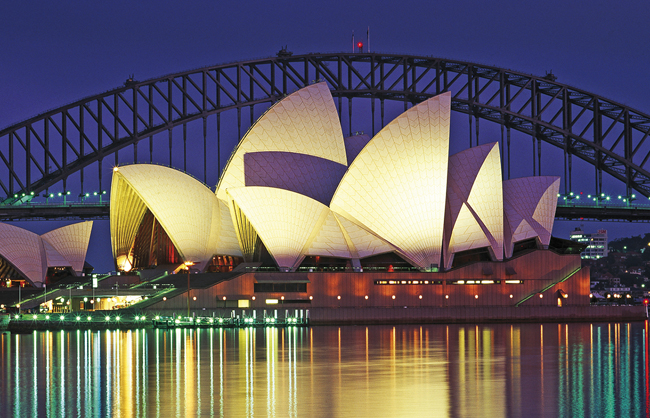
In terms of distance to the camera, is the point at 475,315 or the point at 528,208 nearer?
the point at 475,315

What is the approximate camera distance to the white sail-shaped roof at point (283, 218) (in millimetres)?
63844

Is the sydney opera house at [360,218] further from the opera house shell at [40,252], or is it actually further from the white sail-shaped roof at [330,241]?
the opera house shell at [40,252]

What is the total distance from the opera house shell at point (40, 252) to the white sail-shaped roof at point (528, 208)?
4320 cm

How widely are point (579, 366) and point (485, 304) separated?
127ft

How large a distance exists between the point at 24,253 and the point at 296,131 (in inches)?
1282

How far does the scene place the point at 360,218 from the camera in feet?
211

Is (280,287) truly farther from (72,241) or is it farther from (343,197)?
(72,241)

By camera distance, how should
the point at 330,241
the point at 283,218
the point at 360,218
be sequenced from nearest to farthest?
the point at 360,218 < the point at 283,218 < the point at 330,241

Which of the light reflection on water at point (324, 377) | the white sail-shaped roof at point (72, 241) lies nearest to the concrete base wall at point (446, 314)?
the light reflection on water at point (324, 377)

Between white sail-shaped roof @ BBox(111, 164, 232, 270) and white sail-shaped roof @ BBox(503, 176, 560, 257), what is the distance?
23.4m

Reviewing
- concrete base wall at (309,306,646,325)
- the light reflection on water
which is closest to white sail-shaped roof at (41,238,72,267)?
concrete base wall at (309,306,646,325)

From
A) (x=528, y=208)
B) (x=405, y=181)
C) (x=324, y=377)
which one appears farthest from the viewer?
(x=528, y=208)

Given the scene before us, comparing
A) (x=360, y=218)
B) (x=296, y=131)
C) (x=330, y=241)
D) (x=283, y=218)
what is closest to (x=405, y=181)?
(x=360, y=218)

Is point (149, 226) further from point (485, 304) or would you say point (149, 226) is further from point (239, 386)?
point (239, 386)
